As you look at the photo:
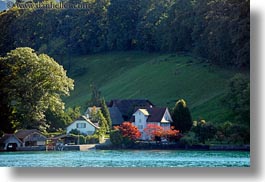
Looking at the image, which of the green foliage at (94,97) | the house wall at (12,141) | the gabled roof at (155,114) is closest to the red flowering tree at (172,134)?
the gabled roof at (155,114)

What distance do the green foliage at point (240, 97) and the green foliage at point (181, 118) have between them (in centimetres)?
81

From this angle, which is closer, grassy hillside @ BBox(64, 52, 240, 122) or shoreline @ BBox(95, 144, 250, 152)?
shoreline @ BBox(95, 144, 250, 152)

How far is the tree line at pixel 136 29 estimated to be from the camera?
17891 millimetres

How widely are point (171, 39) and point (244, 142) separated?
4.73m

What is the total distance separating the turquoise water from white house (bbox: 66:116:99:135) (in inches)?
23.5

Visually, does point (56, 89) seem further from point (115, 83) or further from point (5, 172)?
point (5, 172)

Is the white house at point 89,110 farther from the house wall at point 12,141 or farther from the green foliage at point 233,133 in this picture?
the green foliage at point 233,133

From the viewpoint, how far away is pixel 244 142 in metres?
16.2

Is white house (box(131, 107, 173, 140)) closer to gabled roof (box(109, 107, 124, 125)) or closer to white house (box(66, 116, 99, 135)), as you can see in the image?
gabled roof (box(109, 107, 124, 125))

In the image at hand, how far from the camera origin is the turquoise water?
1558 centimetres

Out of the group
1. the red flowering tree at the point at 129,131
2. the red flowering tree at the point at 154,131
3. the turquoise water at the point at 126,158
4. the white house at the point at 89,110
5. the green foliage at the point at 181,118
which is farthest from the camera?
the white house at the point at 89,110

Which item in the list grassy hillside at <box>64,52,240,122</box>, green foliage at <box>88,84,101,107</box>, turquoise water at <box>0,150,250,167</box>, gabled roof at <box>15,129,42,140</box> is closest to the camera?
turquoise water at <box>0,150,250,167</box>

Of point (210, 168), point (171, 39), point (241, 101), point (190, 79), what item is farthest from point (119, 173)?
point (171, 39)

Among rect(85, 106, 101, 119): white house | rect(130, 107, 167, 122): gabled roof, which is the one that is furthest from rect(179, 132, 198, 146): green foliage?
rect(85, 106, 101, 119): white house
